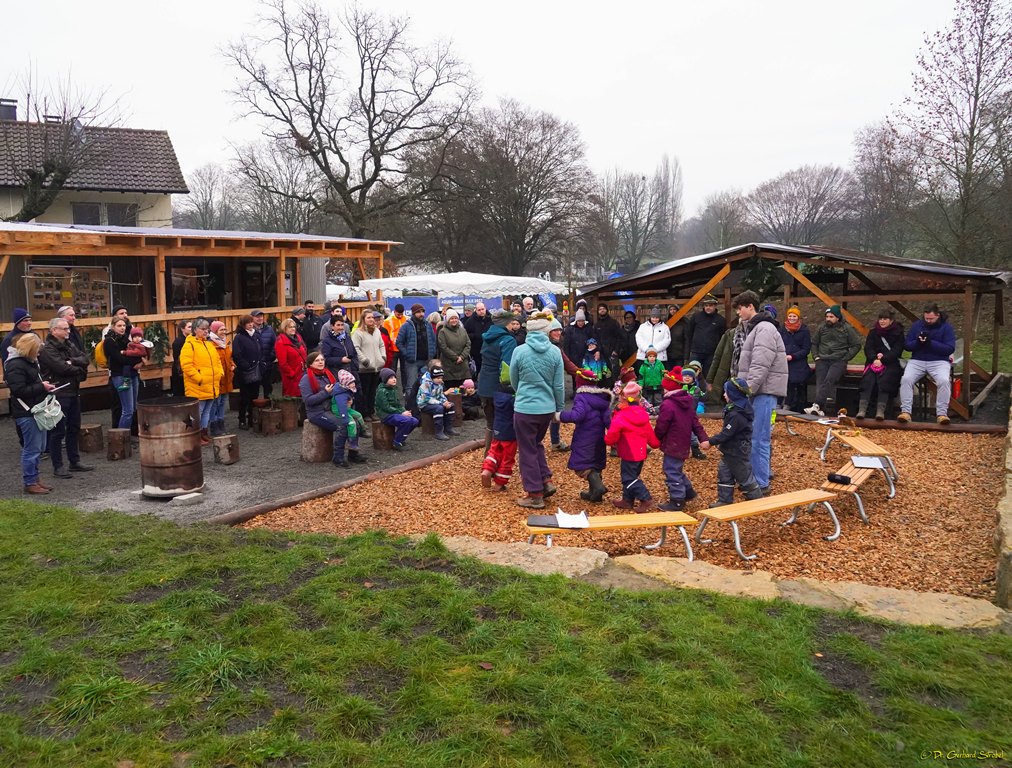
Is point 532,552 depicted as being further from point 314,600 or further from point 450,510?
point 450,510

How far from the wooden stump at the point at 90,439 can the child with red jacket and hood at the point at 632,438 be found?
692 cm

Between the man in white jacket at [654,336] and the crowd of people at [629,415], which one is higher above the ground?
the man in white jacket at [654,336]

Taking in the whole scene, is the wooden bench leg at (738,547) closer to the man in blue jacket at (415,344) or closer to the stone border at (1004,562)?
the stone border at (1004,562)

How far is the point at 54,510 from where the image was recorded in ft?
22.0

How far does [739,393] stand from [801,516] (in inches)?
50.9

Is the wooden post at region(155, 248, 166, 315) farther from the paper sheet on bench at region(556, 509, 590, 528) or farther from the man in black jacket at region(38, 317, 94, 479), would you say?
the paper sheet on bench at region(556, 509, 590, 528)

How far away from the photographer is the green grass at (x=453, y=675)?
3.04 metres

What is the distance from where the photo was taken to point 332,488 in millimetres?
8023

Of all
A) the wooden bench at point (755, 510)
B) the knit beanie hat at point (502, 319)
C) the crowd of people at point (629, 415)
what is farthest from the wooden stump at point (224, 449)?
the wooden bench at point (755, 510)

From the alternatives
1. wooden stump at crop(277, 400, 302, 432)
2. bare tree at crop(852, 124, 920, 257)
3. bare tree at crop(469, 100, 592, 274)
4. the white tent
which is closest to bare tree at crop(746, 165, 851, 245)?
bare tree at crop(852, 124, 920, 257)

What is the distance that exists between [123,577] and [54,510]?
2389 millimetres

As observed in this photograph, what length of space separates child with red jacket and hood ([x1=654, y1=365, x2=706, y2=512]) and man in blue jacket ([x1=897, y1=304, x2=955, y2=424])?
591 centimetres

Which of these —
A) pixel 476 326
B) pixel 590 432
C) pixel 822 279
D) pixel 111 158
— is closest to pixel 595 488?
pixel 590 432

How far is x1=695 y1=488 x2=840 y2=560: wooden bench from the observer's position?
587 centimetres
